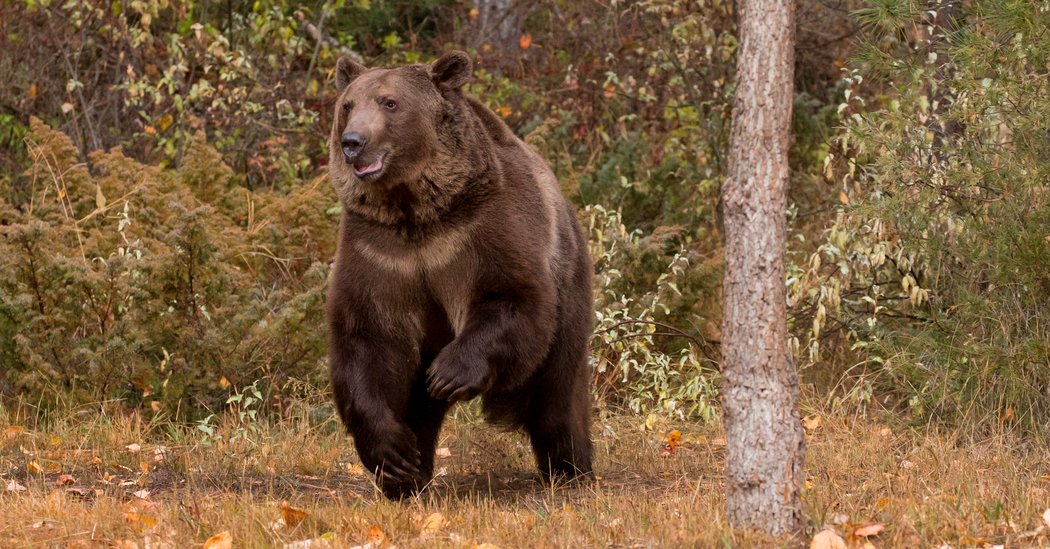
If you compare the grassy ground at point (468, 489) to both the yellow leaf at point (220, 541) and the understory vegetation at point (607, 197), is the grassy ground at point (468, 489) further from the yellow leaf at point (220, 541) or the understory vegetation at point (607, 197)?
the understory vegetation at point (607, 197)

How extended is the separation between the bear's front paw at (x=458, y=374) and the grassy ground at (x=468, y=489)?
476mm

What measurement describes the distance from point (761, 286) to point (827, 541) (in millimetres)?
840

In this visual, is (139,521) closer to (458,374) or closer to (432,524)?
(432,524)

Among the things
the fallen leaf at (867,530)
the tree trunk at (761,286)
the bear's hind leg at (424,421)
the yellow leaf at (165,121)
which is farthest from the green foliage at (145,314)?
the fallen leaf at (867,530)

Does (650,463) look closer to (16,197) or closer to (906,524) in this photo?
(906,524)

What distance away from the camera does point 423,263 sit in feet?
18.7

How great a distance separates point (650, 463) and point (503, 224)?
6.07 feet

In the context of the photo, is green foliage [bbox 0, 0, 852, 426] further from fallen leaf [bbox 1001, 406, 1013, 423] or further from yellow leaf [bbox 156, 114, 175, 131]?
fallen leaf [bbox 1001, 406, 1013, 423]

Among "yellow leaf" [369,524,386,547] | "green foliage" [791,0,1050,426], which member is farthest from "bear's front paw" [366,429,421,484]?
"green foliage" [791,0,1050,426]

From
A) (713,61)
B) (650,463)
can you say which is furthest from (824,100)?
(650,463)

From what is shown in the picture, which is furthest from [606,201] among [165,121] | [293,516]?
[293,516]

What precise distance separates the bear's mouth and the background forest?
8.15ft

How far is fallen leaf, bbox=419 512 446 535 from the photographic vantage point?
4.80 metres

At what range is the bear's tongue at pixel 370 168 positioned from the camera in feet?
18.4
